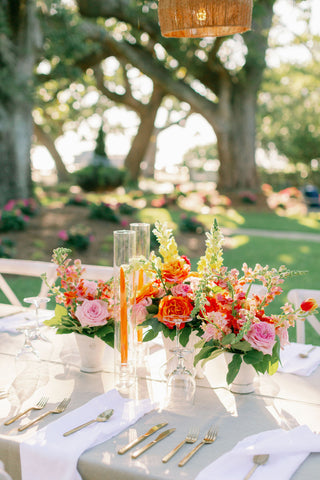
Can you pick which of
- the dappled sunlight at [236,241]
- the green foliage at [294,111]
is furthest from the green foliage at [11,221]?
the green foliage at [294,111]

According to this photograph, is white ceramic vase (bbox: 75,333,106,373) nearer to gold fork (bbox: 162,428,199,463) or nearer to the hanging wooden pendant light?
gold fork (bbox: 162,428,199,463)

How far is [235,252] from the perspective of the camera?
12.3 metres

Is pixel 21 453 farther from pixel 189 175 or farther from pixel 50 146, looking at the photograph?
pixel 189 175

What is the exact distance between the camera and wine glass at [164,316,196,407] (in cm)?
259

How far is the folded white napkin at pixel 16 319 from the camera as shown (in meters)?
3.70

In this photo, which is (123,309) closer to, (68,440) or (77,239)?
(68,440)

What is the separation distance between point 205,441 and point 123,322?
653mm

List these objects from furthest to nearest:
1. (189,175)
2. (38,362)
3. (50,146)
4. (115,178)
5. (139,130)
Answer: (189,175) → (50,146) → (139,130) → (115,178) → (38,362)

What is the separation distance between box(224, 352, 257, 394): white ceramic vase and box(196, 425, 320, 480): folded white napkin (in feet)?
1.43

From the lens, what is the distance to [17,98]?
13.2m

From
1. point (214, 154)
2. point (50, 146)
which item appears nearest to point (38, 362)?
point (50, 146)

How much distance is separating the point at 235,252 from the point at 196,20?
30.7ft

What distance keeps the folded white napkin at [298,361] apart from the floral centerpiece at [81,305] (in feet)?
2.91

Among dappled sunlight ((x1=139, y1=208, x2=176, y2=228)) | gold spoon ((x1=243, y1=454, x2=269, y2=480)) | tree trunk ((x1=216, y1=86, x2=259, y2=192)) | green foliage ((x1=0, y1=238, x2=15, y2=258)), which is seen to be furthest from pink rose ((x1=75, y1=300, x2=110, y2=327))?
tree trunk ((x1=216, y1=86, x2=259, y2=192))
